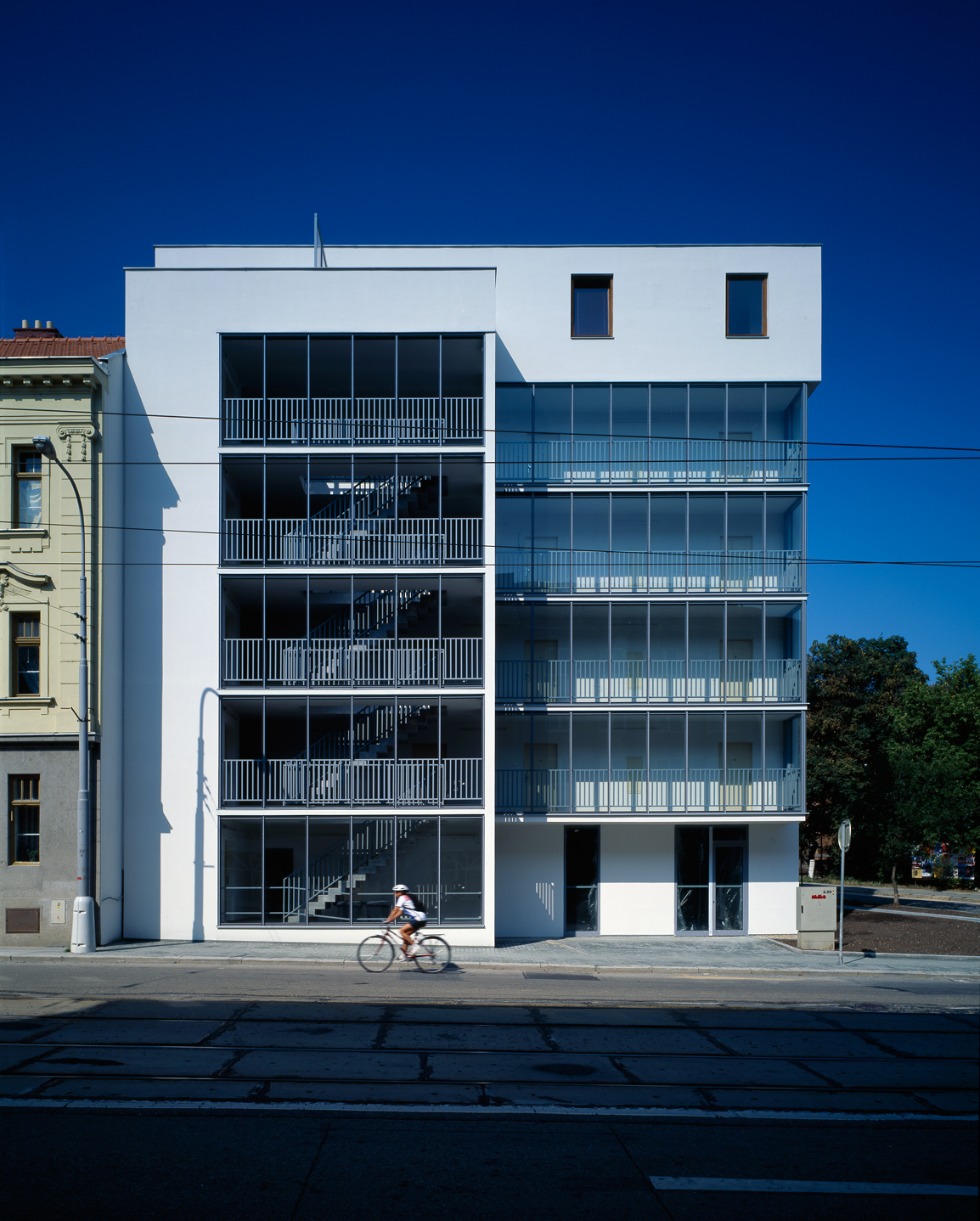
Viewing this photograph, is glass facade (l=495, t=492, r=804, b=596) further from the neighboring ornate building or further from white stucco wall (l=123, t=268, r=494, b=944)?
the neighboring ornate building

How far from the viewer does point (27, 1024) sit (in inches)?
470

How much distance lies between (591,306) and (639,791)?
12.4m

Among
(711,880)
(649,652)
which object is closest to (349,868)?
(649,652)

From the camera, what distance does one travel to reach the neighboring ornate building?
67.4 ft

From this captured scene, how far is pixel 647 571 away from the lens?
24562mm

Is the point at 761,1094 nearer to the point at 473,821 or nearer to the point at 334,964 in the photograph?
the point at 334,964

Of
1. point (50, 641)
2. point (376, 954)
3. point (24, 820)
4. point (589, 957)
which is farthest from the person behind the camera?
point (50, 641)

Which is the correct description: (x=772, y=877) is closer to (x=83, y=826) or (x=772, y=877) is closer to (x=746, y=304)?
(x=746, y=304)

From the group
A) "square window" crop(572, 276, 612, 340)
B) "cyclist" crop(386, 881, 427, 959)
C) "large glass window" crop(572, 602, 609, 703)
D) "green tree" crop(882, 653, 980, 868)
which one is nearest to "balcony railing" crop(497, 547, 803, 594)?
"large glass window" crop(572, 602, 609, 703)

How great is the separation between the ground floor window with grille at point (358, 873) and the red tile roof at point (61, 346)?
38.6 feet

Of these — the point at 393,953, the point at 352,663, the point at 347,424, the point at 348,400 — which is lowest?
the point at 393,953

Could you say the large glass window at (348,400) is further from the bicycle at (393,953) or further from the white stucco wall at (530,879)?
the bicycle at (393,953)

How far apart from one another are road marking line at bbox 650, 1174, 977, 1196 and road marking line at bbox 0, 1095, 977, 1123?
1527 mm

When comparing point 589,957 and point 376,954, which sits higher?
point 376,954
